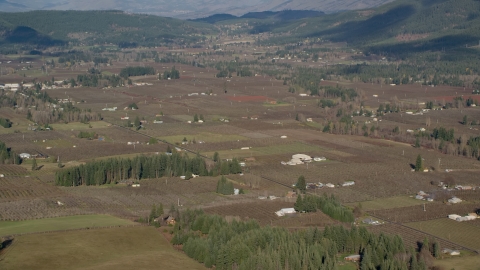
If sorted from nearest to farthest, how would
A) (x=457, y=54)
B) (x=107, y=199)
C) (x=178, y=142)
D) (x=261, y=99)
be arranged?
(x=107, y=199) < (x=178, y=142) < (x=261, y=99) < (x=457, y=54)

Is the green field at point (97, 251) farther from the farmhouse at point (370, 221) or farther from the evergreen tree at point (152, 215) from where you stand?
the farmhouse at point (370, 221)

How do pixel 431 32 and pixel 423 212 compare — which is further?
pixel 431 32

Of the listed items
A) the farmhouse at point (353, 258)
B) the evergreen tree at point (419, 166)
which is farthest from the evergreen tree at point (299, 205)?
the evergreen tree at point (419, 166)

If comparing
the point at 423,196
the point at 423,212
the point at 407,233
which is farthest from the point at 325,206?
the point at 423,196

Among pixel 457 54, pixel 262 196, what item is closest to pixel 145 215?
pixel 262 196

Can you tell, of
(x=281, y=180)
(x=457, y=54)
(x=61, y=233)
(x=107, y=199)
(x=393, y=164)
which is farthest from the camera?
(x=457, y=54)

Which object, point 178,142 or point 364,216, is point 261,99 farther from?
Answer: point 364,216

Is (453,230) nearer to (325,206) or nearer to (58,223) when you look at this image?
(325,206)

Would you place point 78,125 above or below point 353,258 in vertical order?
below
